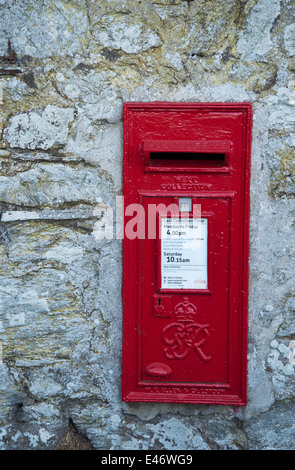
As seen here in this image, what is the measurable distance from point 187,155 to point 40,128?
2.20 ft

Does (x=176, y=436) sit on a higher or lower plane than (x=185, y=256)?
lower

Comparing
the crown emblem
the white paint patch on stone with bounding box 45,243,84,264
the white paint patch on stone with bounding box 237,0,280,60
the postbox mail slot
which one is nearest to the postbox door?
the crown emblem

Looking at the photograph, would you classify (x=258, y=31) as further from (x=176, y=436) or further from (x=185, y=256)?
(x=176, y=436)

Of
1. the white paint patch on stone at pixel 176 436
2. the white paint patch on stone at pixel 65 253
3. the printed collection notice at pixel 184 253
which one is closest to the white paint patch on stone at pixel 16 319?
the white paint patch on stone at pixel 65 253

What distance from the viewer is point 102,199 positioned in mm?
1677

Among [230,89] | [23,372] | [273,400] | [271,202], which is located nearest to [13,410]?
[23,372]

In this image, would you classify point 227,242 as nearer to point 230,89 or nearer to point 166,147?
point 166,147

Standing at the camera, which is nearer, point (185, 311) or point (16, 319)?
point (185, 311)

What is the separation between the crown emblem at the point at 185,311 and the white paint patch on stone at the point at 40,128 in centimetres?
89

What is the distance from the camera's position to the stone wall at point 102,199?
1606 millimetres

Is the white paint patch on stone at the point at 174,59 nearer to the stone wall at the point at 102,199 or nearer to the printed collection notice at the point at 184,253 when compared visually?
the stone wall at the point at 102,199

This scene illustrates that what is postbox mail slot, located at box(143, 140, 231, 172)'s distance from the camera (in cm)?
147

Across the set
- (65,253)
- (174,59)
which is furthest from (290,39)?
(65,253)

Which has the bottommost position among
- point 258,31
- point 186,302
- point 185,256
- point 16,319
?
point 16,319
